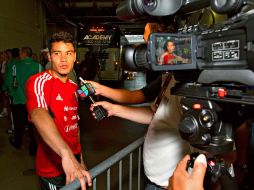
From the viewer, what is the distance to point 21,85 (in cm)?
531

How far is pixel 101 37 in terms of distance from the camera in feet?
44.5

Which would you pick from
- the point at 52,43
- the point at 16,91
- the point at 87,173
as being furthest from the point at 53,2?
the point at 87,173

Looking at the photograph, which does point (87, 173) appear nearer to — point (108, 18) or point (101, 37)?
point (101, 37)

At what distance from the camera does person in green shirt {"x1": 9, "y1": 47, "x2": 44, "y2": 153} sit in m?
5.20

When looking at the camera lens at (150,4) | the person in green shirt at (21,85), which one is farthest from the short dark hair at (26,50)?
the camera lens at (150,4)

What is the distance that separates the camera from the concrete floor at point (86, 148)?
418 cm

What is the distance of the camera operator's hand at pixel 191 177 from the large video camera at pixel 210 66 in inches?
4.0

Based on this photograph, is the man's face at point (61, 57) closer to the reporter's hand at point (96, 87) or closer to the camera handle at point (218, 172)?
the reporter's hand at point (96, 87)

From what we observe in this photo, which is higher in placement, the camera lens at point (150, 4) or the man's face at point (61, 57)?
the camera lens at point (150, 4)

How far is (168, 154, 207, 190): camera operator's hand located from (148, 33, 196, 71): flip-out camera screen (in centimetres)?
32

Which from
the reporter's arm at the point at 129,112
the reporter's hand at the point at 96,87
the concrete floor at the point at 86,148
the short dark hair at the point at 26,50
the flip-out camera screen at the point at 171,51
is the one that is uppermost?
the short dark hair at the point at 26,50

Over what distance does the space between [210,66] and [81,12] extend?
1658 centimetres

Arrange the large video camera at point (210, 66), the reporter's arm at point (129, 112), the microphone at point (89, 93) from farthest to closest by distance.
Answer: the reporter's arm at point (129, 112) < the microphone at point (89, 93) < the large video camera at point (210, 66)

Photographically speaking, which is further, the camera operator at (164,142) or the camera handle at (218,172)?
the camera operator at (164,142)
